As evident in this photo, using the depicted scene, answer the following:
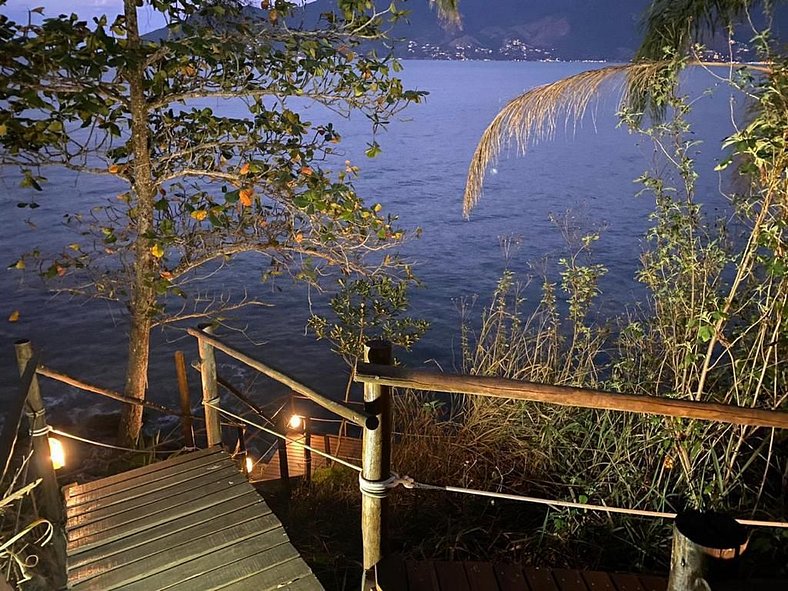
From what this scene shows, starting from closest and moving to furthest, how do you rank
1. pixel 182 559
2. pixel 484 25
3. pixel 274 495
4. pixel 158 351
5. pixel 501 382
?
pixel 501 382
pixel 182 559
pixel 274 495
pixel 158 351
pixel 484 25

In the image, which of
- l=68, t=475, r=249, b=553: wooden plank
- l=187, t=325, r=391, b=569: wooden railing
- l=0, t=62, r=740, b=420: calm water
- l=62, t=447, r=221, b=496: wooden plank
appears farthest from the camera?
l=0, t=62, r=740, b=420: calm water

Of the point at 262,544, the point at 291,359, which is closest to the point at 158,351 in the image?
the point at 291,359

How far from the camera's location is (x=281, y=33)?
3.76m

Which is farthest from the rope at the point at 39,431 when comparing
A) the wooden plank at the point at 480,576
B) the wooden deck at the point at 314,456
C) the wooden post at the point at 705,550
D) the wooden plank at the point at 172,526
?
the wooden post at the point at 705,550

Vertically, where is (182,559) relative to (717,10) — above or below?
below

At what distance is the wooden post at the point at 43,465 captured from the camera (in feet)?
9.88

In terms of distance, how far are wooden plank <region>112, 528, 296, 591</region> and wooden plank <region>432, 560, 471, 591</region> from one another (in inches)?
24.4

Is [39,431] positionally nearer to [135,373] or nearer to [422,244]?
[135,373]

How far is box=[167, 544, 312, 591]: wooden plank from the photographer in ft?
7.93

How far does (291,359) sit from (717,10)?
905 cm

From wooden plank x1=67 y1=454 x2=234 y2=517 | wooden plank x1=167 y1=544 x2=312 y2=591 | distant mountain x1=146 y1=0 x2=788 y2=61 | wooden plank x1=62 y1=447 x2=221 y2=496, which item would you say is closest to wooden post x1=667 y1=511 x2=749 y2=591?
wooden plank x1=167 y1=544 x2=312 y2=591

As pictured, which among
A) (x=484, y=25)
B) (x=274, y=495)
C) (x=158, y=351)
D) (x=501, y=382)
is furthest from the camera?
(x=484, y=25)

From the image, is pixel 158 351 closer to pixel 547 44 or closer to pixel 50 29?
pixel 50 29

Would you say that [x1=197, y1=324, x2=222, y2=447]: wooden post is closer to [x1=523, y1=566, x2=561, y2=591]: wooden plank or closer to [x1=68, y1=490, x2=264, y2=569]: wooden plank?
[x1=68, y1=490, x2=264, y2=569]: wooden plank
